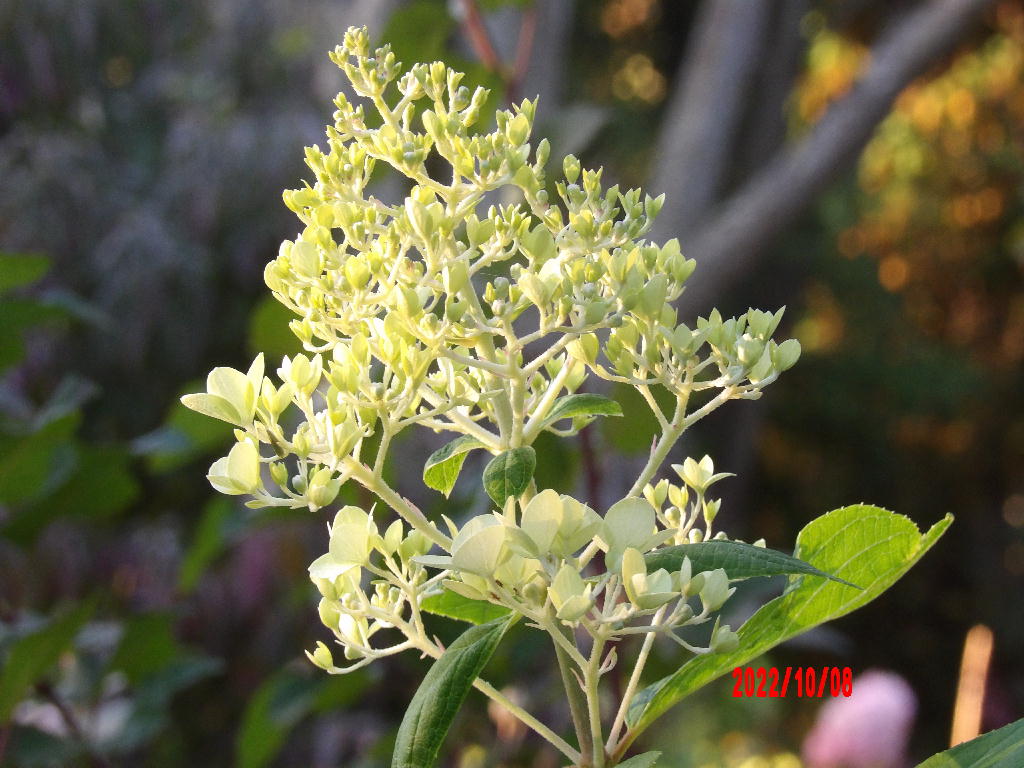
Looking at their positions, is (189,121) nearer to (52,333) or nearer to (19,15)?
(19,15)

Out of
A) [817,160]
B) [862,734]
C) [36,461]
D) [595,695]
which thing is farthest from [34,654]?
[817,160]

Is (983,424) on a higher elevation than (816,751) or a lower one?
higher

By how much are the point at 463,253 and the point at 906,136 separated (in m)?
3.94

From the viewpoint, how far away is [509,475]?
1.09 feet

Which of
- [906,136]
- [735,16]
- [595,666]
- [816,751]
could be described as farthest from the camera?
[906,136]

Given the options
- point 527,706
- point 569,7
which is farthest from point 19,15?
point 527,706

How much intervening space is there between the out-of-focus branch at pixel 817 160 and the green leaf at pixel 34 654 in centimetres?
91

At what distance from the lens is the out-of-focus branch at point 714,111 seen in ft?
5.20

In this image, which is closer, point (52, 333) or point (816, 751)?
point (816, 751)

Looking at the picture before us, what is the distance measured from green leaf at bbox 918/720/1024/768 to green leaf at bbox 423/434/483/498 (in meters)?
0.20

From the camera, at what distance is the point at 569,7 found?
1.65 m

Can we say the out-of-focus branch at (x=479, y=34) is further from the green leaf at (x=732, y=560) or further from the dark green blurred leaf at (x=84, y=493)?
the green leaf at (x=732, y=560)

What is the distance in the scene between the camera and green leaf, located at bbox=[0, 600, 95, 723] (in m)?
0.66
